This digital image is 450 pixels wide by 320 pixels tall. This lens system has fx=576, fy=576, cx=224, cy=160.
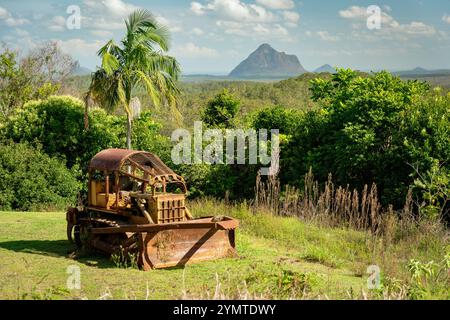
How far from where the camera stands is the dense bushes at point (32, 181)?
17625 millimetres

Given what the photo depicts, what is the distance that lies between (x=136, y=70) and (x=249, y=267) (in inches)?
389

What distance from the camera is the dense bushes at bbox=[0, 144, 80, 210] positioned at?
57.8 ft

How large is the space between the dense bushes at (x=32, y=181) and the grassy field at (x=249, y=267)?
4.27 metres

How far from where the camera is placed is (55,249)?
1091 cm

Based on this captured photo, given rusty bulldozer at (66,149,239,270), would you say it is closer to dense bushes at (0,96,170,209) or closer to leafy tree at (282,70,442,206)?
leafy tree at (282,70,442,206)

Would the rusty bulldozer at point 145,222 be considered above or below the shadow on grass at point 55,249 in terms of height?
above

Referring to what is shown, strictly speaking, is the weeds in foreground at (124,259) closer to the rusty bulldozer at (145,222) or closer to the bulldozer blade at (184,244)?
the rusty bulldozer at (145,222)

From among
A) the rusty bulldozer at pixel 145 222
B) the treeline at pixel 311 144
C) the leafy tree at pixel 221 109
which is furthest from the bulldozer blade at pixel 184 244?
the leafy tree at pixel 221 109

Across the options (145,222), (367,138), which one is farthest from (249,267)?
(367,138)

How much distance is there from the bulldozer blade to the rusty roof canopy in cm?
104

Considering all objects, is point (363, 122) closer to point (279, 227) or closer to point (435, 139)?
point (435, 139)

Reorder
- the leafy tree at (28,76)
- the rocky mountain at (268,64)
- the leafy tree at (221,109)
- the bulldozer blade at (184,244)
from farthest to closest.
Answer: the rocky mountain at (268,64), the leafy tree at (28,76), the leafy tree at (221,109), the bulldozer blade at (184,244)

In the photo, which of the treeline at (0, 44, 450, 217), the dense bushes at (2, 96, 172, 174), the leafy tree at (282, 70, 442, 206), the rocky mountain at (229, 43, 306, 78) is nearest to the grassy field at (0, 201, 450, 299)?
the treeline at (0, 44, 450, 217)

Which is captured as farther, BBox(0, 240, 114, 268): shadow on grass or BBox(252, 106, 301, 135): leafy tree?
BBox(252, 106, 301, 135): leafy tree
